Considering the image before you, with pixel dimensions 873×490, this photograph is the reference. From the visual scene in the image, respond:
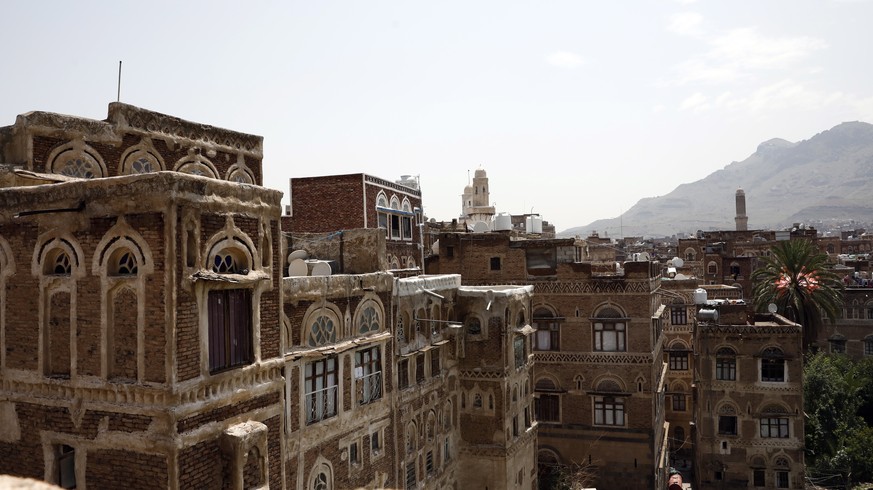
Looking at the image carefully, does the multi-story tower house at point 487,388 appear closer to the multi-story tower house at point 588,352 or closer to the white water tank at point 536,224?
the multi-story tower house at point 588,352

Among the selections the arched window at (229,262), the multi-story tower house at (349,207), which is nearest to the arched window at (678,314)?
the multi-story tower house at (349,207)

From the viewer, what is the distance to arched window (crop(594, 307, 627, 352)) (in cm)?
3597

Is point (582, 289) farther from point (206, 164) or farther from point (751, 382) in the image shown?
point (206, 164)

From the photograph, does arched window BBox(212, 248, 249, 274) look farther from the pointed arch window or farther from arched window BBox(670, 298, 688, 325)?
arched window BBox(670, 298, 688, 325)

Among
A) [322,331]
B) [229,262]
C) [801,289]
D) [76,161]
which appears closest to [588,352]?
[801,289]

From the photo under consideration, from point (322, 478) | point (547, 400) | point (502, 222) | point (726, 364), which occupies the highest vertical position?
point (502, 222)

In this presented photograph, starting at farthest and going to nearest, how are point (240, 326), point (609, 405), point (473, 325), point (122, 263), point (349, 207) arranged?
point (609, 405) < point (349, 207) < point (473, 325) < point (240, 326) < point (122, 263)

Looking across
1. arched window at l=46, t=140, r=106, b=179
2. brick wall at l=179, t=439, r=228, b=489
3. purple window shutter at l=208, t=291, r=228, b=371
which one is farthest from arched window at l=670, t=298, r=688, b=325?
brick wall at l=179, t=439, r=228, b=489

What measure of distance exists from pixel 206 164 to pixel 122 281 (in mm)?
8677

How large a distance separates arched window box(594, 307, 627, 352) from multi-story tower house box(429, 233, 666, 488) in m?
0.05

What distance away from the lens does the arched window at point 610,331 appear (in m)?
36.0

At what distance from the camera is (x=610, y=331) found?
36.2 metres

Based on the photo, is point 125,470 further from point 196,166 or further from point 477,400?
point 477,400

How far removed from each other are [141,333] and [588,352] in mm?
28876
